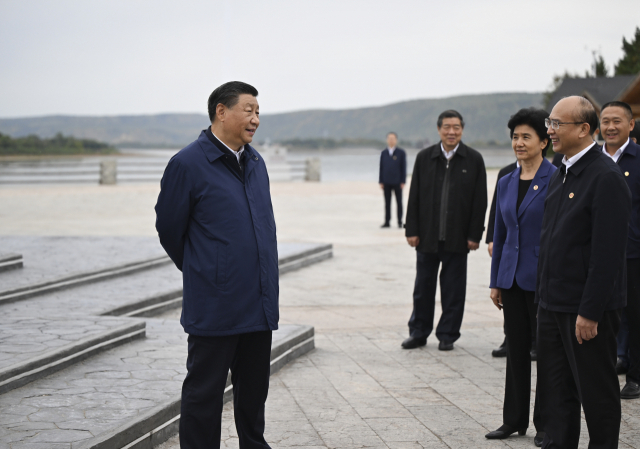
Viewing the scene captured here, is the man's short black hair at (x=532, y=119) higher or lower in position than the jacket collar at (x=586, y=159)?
higher

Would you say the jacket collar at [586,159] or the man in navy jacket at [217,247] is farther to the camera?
the jacket collar at [586,159]

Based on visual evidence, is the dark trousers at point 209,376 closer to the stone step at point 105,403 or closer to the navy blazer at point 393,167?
the stone step at point 105,403

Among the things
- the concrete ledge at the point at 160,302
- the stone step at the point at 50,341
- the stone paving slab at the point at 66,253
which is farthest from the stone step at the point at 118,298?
the stone step at the point at 50,341

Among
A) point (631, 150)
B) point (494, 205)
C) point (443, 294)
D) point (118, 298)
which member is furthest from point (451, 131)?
point (118, 298)

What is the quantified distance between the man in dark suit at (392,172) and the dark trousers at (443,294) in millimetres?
9686

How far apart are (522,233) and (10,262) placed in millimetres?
6319

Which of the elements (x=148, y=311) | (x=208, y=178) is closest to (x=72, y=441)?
(x=208, y=178)

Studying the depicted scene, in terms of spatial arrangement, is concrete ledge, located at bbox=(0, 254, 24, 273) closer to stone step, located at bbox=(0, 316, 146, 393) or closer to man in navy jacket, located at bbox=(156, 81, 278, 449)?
stone step, located at bbox=(0, 316, 146, 393)

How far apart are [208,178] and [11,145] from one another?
157ft

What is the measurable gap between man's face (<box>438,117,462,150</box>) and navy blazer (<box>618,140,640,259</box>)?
1438mm

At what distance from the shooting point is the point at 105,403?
4246 millimetres

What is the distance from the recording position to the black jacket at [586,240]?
328cm

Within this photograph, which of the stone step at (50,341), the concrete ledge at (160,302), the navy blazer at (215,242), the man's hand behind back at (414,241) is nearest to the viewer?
the navy blazer at (215,242)

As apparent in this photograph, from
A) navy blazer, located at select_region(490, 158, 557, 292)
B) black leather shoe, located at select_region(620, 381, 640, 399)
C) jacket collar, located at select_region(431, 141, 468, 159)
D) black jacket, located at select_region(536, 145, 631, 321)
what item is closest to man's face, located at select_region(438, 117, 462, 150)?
jacket collar, located at select_region(431, 141, 468, 159)
